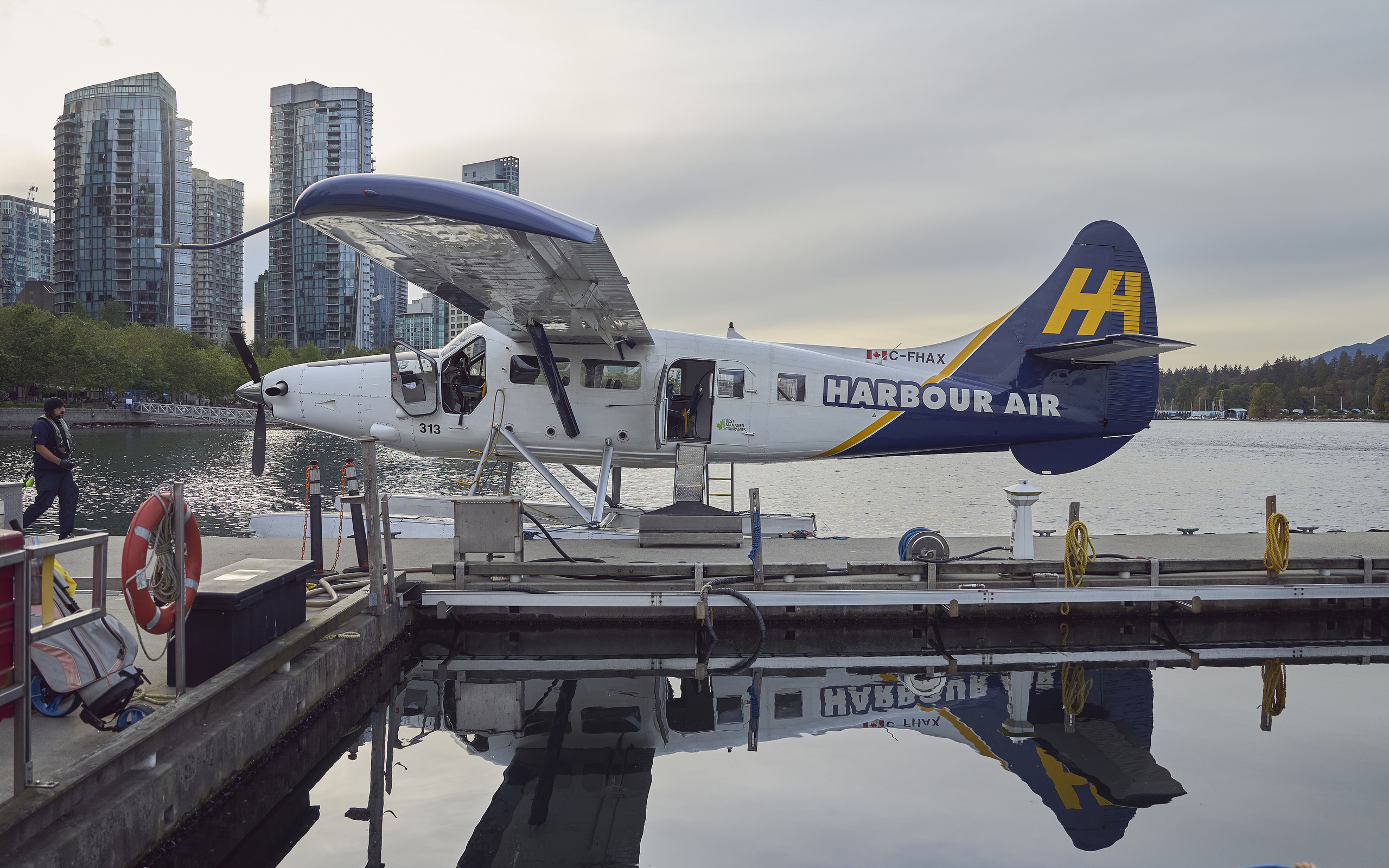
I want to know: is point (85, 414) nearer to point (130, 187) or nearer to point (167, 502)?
point (167, 502)

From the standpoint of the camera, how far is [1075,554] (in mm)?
7297

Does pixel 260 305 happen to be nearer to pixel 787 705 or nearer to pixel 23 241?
pixel 23 241

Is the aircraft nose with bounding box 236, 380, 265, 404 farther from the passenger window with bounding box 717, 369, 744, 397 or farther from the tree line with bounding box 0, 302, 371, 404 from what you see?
the tree line with bounding box 0, 302, 371, 404

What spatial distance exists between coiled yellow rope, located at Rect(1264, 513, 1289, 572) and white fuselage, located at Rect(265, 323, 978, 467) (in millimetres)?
3889

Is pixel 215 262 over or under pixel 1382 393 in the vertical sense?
over

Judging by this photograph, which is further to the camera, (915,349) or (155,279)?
(155,279)

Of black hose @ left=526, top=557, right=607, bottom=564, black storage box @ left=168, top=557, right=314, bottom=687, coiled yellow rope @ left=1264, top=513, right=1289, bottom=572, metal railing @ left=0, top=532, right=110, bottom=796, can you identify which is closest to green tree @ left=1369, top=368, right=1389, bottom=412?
coiled yellow rope @ left=1264, top=513, right=1289, bottom=572

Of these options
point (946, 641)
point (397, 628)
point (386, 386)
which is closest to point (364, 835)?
point (397, 628)

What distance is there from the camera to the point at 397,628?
21.9ft

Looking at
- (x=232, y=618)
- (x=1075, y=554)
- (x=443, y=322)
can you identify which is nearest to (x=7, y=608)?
(x=232, y=618)

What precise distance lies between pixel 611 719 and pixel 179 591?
3055 mm

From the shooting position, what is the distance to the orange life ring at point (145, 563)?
3.92 metres

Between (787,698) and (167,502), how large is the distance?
4.52 metres

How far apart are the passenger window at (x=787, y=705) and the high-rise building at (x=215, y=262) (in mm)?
146147
